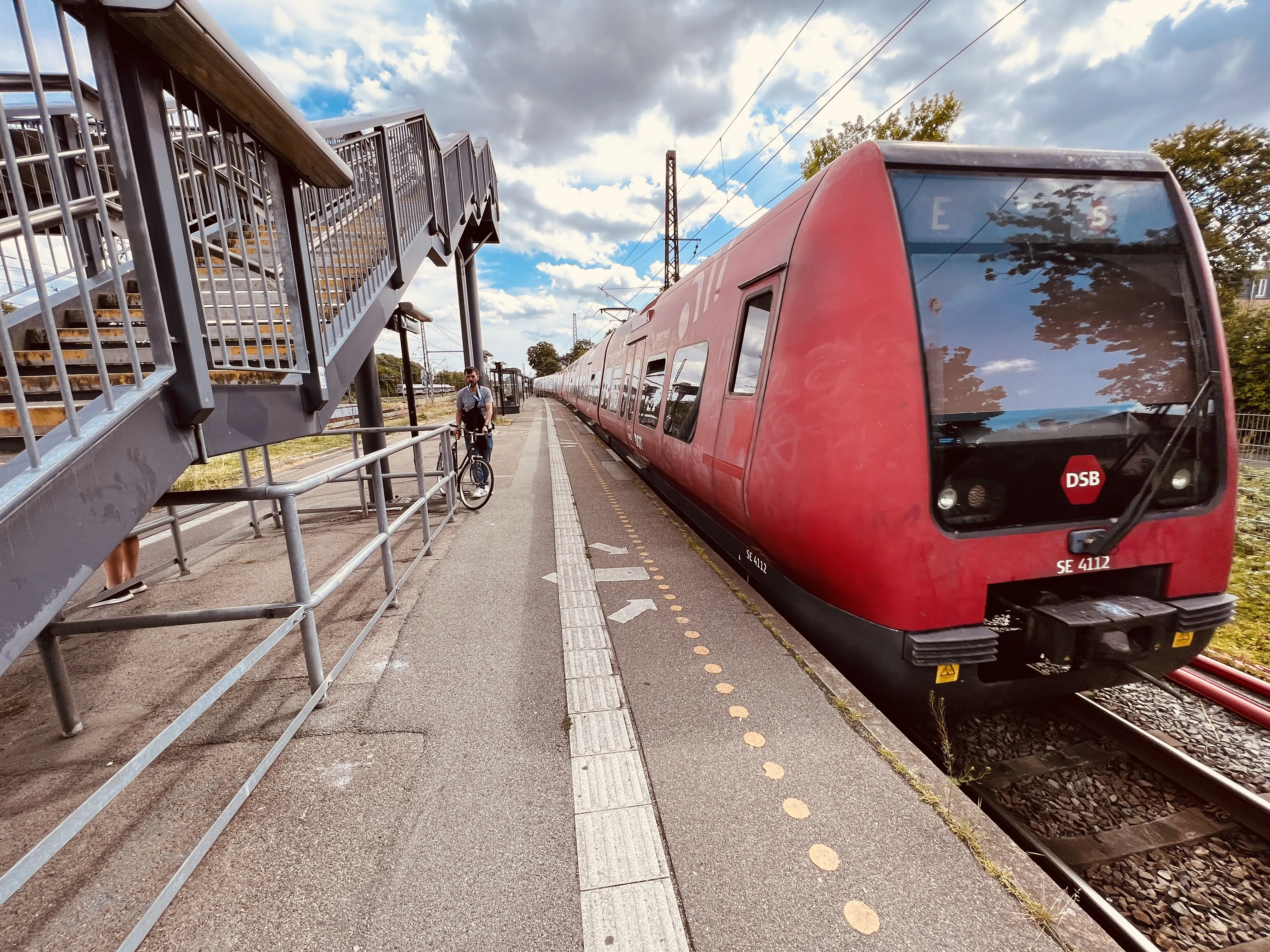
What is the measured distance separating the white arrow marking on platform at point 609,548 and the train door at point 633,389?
2013mm

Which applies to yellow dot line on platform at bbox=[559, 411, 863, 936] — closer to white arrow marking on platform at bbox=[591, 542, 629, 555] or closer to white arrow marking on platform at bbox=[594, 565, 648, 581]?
white arrow marking on platform at bbox=[594, 565, 648, 581]

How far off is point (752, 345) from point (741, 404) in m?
0.41

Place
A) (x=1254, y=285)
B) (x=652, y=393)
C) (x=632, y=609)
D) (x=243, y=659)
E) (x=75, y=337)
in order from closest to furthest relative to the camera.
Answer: (x=243, y=659), (x=75, y=337), (x=632, y=609), (x=652, y=393), (x=1254, y=285)

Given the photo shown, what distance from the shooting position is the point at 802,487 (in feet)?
8.72

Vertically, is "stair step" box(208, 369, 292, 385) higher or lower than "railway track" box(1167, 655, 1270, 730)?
higher

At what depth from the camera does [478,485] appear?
6918 mm

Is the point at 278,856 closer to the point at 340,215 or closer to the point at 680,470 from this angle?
the point at 680,470

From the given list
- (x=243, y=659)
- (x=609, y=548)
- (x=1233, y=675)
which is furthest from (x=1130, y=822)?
(x=243, y=659)

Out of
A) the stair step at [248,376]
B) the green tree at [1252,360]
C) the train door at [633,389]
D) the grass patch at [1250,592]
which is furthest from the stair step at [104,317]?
the green tree at [1252,360]

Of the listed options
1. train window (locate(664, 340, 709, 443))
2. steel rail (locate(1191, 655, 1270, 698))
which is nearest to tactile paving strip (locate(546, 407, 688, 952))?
train window (locate(664, 340, 709, 443))

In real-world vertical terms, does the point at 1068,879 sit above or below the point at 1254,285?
below

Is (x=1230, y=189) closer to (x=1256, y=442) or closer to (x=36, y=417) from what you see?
(x=1256, y=442)

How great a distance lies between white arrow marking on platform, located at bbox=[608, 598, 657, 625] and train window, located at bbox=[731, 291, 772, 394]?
1590 millimetres

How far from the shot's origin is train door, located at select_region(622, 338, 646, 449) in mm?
7352
